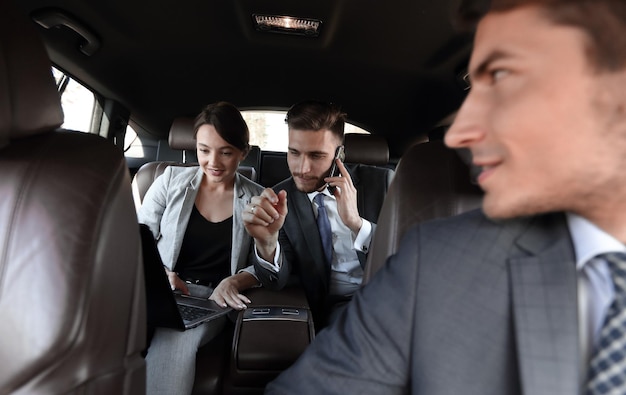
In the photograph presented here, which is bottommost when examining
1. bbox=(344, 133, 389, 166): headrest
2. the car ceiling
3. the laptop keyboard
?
the laptop keyboard

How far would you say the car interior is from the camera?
0.91m

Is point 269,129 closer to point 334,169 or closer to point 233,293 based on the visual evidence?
point 334,169

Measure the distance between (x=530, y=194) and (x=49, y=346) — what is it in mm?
865

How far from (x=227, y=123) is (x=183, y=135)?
635 mm

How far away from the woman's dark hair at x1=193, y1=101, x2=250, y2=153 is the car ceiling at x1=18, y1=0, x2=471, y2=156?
1.52 ft

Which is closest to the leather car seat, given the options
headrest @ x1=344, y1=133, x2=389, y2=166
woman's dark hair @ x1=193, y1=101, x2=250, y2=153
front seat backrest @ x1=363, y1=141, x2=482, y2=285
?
headrest @ x1=344, y1=133, x2=389, y2=166

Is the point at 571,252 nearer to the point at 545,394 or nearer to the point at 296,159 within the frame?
the point at 545,394

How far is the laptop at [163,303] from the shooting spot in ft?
4.14

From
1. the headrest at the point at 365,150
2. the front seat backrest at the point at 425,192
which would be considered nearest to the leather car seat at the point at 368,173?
the headrest at the point at 365,150

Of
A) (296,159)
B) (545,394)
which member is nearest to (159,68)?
(296,159)

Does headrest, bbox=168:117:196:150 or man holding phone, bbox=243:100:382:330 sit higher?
headrest, bbox=168:117:196:150

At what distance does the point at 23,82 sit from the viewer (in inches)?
38.2

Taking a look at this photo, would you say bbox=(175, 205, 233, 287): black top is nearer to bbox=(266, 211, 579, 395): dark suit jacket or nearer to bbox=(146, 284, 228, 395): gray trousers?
bbox=(146, 284, 228, 395): gray trousers

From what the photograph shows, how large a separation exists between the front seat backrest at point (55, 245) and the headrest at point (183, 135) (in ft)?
5.20
